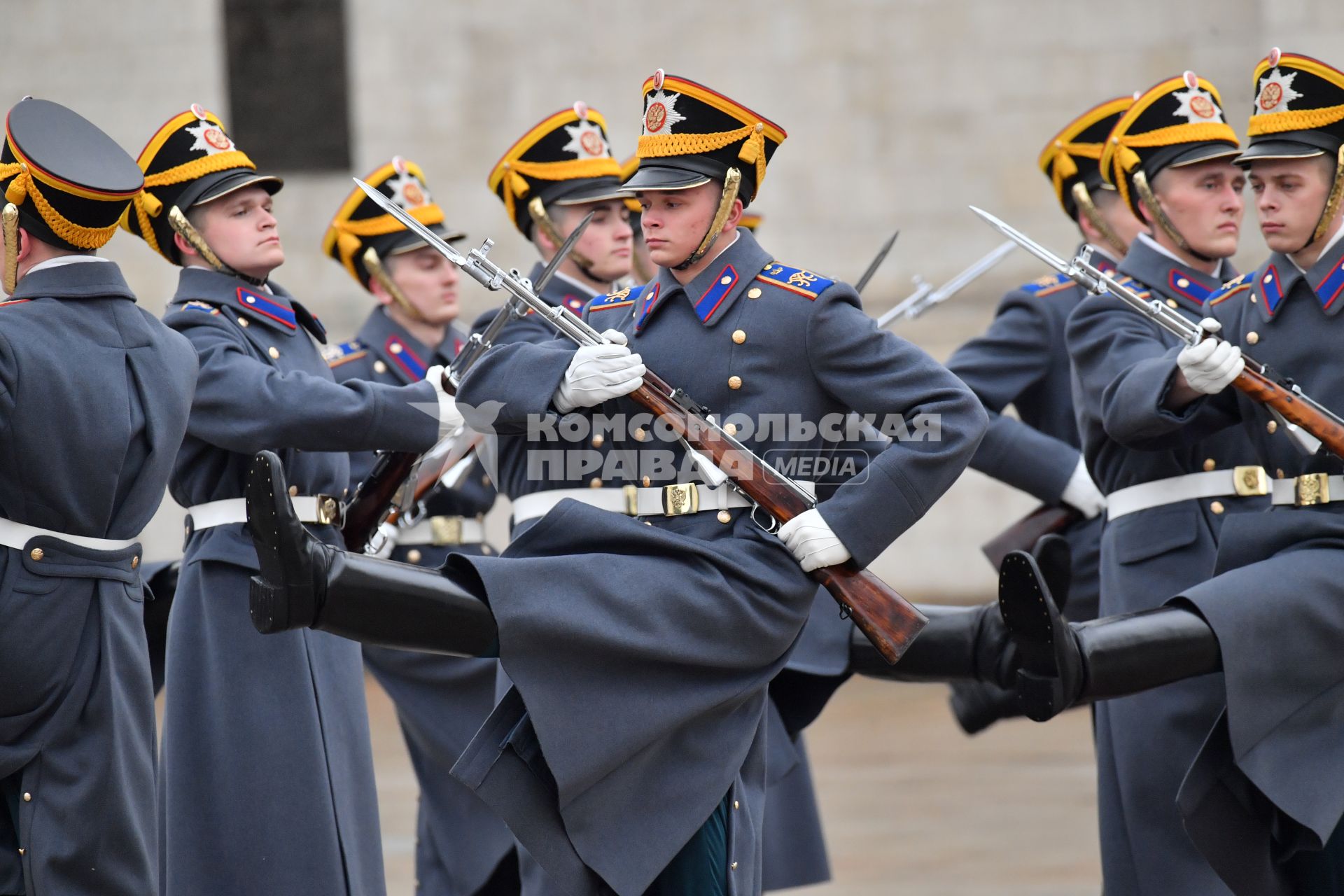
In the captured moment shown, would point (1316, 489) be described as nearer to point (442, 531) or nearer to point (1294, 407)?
point (1294, 407)

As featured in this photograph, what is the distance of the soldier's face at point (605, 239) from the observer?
573 centimetres

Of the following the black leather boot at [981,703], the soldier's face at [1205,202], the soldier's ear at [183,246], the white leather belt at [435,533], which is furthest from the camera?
the white leather belt at [435,533]

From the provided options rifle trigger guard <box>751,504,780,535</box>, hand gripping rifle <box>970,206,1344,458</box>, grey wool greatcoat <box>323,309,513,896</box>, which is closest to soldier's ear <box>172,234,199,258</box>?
grey wool greatcoat <box>323,309,513,896</box>

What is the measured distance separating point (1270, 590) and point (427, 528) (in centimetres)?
259

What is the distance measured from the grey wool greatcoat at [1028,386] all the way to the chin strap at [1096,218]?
0.19m

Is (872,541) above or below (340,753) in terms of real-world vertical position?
above

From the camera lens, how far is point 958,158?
1176cm

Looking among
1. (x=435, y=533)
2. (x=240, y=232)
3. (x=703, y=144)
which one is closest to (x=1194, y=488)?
(x=703, y=144)

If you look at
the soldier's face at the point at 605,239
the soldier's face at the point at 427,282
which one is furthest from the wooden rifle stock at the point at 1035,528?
the soldier's face at the point at 427,282

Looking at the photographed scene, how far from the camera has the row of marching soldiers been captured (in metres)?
3.83

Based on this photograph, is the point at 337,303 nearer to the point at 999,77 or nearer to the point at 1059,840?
the point at 999,77

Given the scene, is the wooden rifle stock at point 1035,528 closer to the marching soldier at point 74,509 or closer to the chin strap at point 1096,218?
the chin strap at point 1096,218

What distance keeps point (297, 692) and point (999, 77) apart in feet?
26.7

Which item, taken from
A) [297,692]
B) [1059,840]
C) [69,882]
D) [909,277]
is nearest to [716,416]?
[297,692]
